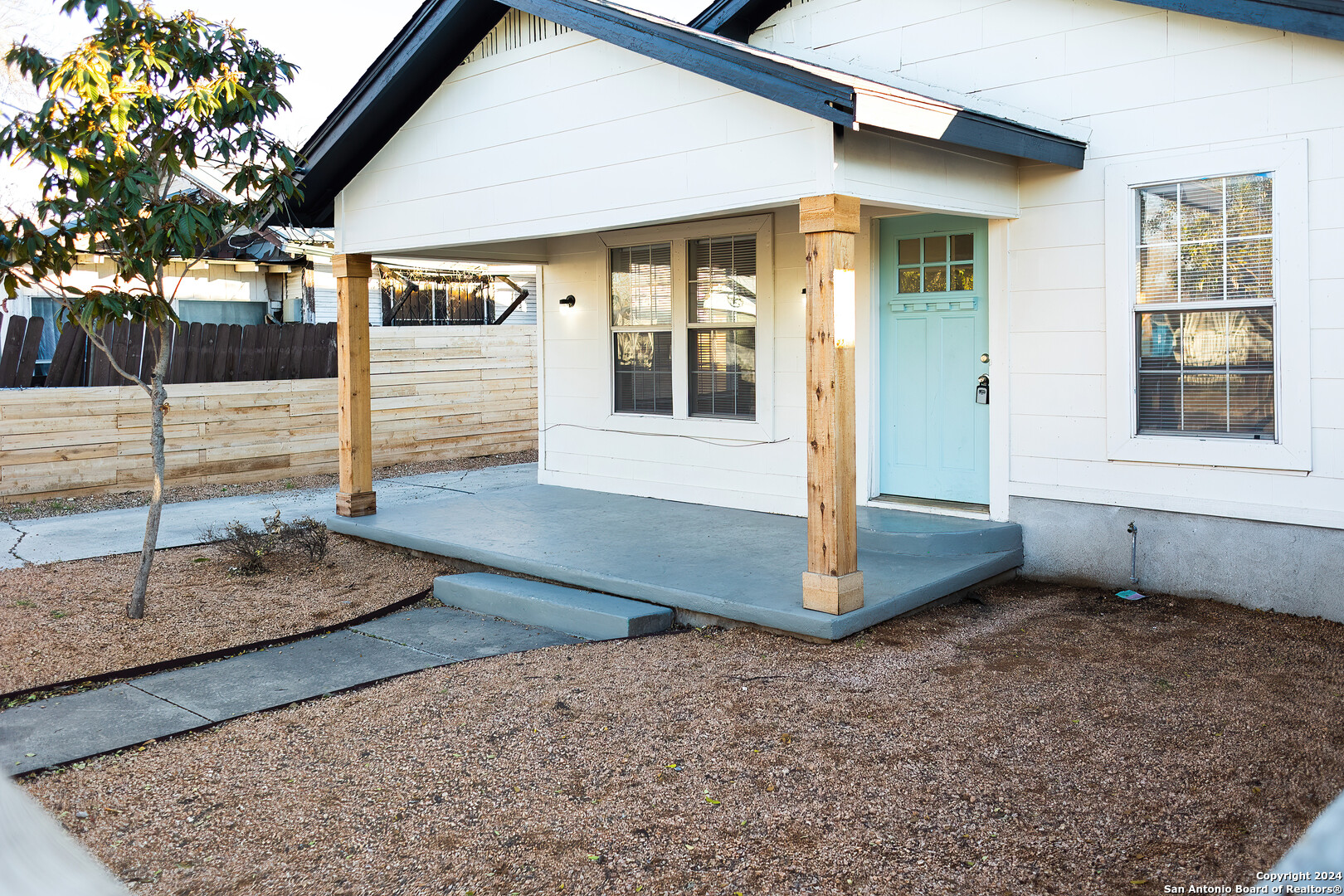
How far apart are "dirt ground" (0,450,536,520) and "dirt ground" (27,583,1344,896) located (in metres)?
6.61

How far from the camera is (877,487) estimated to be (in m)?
8.45

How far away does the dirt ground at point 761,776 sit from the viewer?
3.53 m

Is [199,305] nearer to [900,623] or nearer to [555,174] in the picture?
[555,174]

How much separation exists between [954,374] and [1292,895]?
763 centimetres

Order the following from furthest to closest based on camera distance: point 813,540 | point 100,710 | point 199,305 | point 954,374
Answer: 1. point 199,305
2. point 954,374
3. point 813,540
4. point 100,710

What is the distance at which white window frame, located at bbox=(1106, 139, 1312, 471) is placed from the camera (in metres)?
6.26

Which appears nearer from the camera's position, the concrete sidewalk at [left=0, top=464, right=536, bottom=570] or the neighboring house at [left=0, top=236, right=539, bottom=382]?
the concrete sidewalk at [left=0, top=464, right=536, bottom=570]

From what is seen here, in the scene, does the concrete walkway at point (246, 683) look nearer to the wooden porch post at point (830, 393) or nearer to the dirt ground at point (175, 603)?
the dirt ground at point (175, 603)

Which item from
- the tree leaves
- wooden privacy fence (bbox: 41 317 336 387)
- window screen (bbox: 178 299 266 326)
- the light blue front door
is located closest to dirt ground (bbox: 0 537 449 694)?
the tree leaves

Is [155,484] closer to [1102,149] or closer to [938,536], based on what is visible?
[938,536]

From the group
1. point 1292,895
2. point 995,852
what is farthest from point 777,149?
point 1292,895

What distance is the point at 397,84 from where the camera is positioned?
27.2ft

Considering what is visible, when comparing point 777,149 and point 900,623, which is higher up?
point 777,149

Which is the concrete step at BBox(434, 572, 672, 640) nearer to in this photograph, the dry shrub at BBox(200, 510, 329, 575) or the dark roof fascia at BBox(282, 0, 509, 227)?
the dry shrub at BBox(200, 510, 329, 575)
